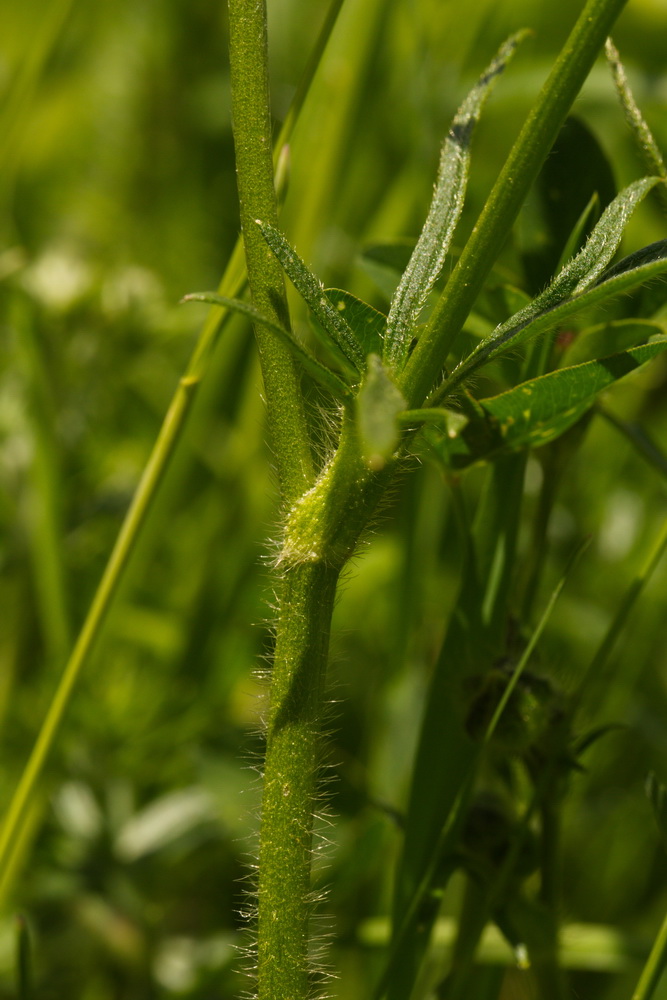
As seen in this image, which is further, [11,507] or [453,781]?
[11,507]

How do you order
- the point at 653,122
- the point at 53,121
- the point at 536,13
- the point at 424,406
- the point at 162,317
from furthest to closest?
the point at 53,121, the point at 536,13, the point at 162,317, the point at 653,122, the point at 424,406

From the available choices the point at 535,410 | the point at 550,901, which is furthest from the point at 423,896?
the point at 535,410

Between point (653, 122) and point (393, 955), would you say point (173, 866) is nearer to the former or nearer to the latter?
point (393, 955)

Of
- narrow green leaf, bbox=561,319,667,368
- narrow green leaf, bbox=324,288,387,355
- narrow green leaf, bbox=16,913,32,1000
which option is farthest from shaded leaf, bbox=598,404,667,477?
narrow green leaf, bbox=16,913,32,1000

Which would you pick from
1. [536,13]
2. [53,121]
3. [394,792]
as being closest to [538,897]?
[394,792]

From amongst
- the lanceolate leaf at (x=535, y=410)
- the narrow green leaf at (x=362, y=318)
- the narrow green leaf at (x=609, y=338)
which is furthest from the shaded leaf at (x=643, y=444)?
the narrow green leaf at (x=362, y=318)

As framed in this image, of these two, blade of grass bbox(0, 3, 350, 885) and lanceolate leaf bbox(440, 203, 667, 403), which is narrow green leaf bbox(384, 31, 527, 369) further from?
blade of grass bbox(0, 3, 350, 885)

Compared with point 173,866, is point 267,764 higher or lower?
higher
